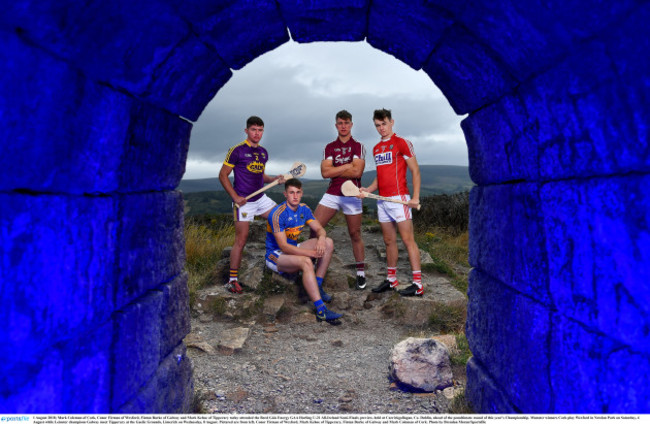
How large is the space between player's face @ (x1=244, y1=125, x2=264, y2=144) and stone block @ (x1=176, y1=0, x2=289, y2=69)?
270 centimetres

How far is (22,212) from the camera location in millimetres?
1266

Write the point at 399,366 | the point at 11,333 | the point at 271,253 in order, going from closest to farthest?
the point at 11,333 < the point at 399,366 < the point at 271,253

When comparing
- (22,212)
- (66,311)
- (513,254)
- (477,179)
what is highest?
(477,179)

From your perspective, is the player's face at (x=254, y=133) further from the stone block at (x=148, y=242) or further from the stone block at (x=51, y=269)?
the stone block at (x=51, y=269)

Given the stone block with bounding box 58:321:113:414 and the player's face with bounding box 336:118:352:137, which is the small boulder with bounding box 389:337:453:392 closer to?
the stone block with bounding box 58:321:113:414

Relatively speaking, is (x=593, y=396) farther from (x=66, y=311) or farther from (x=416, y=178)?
(x=416, y=178)

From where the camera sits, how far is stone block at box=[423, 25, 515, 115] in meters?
1.90

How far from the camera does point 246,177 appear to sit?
5.10 meters

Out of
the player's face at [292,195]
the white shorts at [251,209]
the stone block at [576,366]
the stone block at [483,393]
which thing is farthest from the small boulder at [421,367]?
the white shorts at [251,209]

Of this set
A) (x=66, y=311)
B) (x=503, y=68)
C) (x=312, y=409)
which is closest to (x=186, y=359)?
(x=312, y=409)

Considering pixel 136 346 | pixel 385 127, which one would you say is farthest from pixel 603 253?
pixel 385 127

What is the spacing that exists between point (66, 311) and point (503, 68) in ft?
6.73

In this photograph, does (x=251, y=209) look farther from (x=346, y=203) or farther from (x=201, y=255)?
(x=201, y=255)

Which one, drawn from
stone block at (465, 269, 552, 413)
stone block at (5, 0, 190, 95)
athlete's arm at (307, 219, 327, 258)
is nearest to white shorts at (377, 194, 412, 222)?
athlete's arm at (307, 219, 327, 258)
